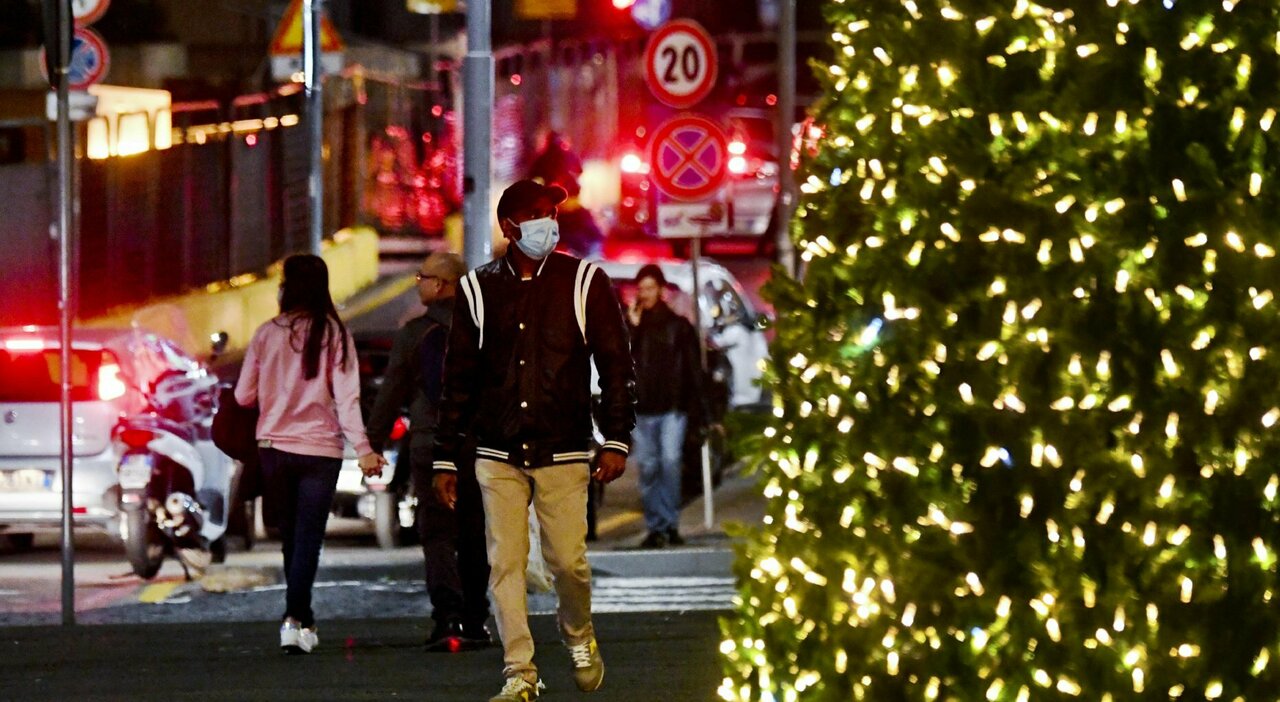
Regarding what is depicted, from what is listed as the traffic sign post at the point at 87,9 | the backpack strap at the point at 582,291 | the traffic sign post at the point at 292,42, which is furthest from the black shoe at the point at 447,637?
the traffic sign post at the point at 292,42

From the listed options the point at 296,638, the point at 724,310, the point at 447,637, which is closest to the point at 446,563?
the point at 447,637

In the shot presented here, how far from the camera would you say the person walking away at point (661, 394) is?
15273 millimetres

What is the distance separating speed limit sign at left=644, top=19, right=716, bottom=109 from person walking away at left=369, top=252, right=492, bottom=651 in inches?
323

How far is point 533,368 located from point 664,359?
7.17 meters

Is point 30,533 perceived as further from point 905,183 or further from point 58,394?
point 905,183

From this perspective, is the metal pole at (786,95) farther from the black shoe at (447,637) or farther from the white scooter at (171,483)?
the black shoe at (447,637)

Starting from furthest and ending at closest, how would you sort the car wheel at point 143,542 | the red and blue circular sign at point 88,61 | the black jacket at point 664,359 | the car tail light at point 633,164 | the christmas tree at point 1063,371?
the car tail light at point 633,164, the red and blue circular sign at point 88,61, the black jacket at point 664,359, the car wheel at point 143,542, the christmas tree at point 1063,371

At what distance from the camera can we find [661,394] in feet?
50.6

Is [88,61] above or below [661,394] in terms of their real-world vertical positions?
above

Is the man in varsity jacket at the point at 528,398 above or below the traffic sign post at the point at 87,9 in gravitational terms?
below

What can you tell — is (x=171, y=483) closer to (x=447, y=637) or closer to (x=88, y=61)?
(x=447, y=637)

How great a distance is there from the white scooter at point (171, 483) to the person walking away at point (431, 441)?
402 cm

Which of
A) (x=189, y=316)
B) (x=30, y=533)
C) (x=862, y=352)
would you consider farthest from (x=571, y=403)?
(x=189, y=316)

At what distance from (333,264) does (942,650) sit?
95.0ft
